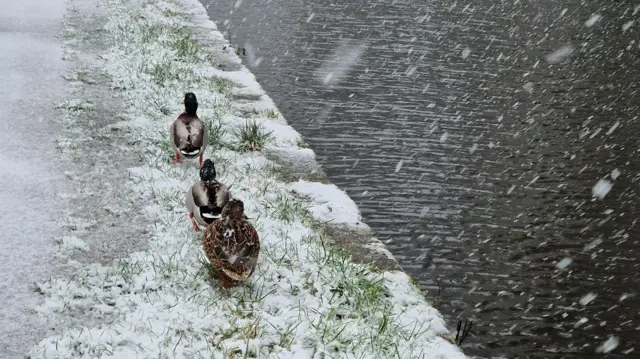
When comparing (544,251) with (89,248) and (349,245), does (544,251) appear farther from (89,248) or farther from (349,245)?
(89,248)

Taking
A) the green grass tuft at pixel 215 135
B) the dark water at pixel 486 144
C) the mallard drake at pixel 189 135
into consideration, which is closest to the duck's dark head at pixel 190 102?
the mallard drake at pixel 189 135

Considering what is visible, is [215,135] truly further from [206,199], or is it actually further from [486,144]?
[486,144]

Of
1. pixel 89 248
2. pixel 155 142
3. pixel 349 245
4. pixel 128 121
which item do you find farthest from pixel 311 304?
pixel 128 121

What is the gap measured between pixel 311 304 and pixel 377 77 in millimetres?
9488

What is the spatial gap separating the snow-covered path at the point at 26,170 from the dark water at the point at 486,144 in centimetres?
404

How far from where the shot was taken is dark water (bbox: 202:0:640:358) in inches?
292

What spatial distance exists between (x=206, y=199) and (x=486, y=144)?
22.3 ft

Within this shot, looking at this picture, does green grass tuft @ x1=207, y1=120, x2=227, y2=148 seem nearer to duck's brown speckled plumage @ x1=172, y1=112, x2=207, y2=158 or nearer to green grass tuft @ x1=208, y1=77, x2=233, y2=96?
duck's brown speckled plumage @ x1=172, y1=112, x2=207, y2=158

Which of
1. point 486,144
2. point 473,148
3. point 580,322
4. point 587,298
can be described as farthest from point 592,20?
point 580,322

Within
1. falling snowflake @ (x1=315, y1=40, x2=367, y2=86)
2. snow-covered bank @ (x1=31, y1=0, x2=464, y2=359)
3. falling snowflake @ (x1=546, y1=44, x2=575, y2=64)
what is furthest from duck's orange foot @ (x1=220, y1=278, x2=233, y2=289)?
falling snowflake @ (x1=546, y1=44, x2=575, y2=64)

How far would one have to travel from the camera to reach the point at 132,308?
5094 millimetres

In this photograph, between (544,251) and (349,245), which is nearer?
(349,245)

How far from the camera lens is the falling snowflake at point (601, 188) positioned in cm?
982

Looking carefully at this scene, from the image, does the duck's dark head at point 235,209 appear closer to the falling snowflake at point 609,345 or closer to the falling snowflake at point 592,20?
the falling snowflake at point 609,345
